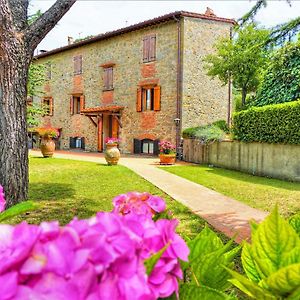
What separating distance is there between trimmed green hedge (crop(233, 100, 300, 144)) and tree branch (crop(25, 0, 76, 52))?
7943 mm

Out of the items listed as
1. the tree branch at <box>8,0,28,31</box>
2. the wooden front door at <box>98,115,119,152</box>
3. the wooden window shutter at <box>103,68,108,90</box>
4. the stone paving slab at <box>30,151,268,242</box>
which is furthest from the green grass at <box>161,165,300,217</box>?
the wooden window shutter at <box>103,68,108,90</box>

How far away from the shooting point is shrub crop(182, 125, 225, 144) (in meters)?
16.3

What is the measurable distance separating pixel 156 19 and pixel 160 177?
36.9ft

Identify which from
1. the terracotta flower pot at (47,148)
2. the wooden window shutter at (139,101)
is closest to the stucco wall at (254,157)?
the wooden window shutter at (139,101)

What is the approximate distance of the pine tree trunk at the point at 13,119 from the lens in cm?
627

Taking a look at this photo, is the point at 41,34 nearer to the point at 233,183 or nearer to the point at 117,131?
the point at 233,183

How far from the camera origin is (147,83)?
21.6 meters

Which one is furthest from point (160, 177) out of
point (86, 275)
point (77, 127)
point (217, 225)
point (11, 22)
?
point (77, 127)

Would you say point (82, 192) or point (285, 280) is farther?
point (82, 192)

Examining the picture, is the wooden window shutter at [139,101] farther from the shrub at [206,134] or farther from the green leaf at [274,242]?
the green leaf at [274,242]

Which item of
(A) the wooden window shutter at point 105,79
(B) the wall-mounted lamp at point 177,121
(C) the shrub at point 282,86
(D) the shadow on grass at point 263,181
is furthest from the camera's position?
(A) the wooden window shutter at point 105,79

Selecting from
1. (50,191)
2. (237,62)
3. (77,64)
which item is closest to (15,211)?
(50,191)

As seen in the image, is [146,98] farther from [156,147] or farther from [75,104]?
[75,104]

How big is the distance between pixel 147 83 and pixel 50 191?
13410mm
